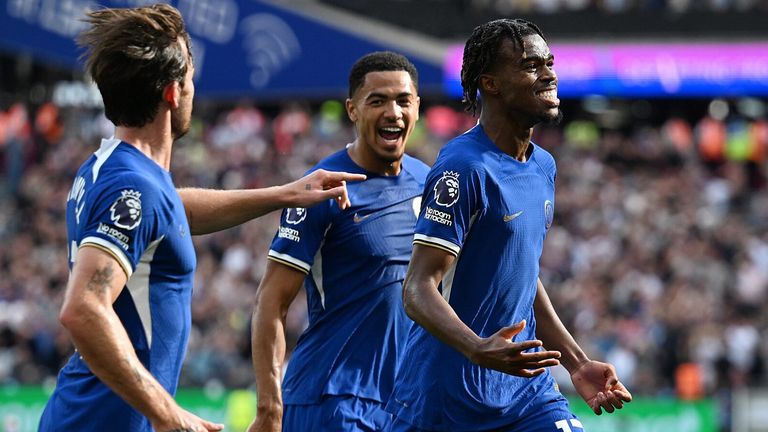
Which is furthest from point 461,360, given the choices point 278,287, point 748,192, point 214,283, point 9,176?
point 9,176

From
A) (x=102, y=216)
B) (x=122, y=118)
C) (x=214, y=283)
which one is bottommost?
(x=214, y=283)

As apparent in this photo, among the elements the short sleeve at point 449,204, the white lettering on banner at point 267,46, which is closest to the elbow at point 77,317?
the short sleeve at point 449,204

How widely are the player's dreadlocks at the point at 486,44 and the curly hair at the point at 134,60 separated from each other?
4.36ft

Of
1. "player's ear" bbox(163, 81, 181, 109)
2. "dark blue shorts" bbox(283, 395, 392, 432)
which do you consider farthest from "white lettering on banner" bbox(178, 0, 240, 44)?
"player's ear" bbox(163, 81, 181, 109)

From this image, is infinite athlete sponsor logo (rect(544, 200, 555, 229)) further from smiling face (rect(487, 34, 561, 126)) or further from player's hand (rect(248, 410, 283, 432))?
player's hand (rect(248, 410, 283, 432))

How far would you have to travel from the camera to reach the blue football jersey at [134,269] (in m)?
4.62

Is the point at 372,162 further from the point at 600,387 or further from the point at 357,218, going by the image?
the point at 600,387

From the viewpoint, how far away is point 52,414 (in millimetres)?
4840

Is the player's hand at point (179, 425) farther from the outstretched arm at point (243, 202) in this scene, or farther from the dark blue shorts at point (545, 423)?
the outstretched arm at point (243, 202)

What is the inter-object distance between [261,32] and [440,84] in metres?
3.76

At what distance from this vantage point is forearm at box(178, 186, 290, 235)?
578 centimetres

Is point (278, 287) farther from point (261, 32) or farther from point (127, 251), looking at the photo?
point (261, 32)

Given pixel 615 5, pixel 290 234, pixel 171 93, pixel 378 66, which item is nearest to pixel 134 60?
pixel 171 93

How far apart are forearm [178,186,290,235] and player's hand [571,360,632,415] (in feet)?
4.77
